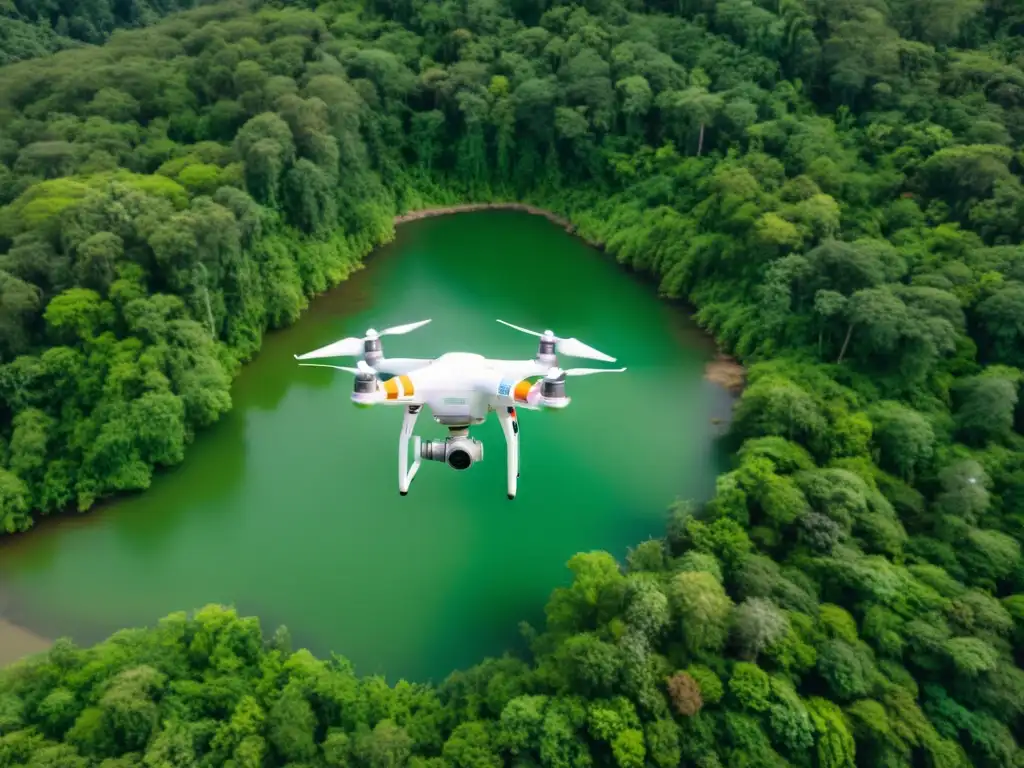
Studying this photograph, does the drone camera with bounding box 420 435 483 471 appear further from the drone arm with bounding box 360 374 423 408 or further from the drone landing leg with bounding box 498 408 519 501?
the drone arm with bounding box 360 374 423 408

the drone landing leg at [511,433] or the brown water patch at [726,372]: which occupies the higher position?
the drone landing leg at [511,433]

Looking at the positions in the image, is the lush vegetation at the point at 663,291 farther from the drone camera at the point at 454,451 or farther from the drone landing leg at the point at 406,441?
the drone camera at the point at 454,451

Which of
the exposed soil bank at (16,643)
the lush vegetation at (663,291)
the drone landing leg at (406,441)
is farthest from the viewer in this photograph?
the exposed soil bank at (16,643)

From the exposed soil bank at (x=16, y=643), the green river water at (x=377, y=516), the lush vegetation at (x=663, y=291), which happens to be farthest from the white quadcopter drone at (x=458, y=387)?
the exposed soil bank at (x=16, y=643)

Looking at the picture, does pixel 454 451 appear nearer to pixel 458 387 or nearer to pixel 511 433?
pixel 511 433

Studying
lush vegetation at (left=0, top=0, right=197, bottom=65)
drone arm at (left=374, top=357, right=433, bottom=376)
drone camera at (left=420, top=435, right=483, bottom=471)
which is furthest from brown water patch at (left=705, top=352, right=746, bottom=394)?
lush vegetation at (left=0, top=0, right=197, bottom=65)

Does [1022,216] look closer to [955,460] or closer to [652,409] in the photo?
[955,460]

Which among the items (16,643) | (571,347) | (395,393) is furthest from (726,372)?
(395,393)
